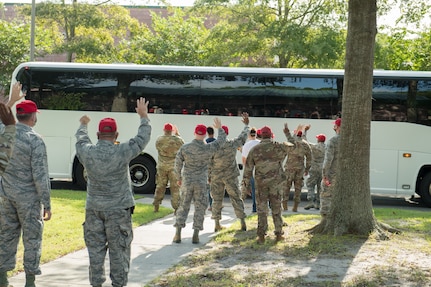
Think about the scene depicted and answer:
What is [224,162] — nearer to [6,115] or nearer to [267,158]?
[267,158]

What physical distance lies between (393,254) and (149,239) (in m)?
3.89

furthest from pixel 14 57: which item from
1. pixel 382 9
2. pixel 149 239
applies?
pixel 149 239

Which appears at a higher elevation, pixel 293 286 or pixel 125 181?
pixel 125 181

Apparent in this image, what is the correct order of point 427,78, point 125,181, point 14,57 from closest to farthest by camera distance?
point 125,181
point 427,78
point 14,57

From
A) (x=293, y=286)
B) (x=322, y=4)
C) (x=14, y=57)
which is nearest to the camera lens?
(x=293, y=286)

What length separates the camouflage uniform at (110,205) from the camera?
21.1 ft

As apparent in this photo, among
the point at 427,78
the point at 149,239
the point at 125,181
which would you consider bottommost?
the point at 149,239

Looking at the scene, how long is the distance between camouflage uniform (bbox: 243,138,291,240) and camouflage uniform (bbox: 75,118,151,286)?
3.45m

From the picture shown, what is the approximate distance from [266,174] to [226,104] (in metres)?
7.54

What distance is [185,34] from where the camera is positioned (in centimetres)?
3244

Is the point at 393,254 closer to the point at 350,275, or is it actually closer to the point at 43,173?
the point at 350,275

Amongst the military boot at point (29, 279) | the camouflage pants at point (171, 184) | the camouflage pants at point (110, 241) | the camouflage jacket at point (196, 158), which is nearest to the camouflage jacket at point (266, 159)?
the camouflage jacket at point (196, 158)

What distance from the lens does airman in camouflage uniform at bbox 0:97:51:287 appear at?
6.70 metres

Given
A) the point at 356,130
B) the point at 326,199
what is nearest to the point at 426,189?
the point at 326,199
